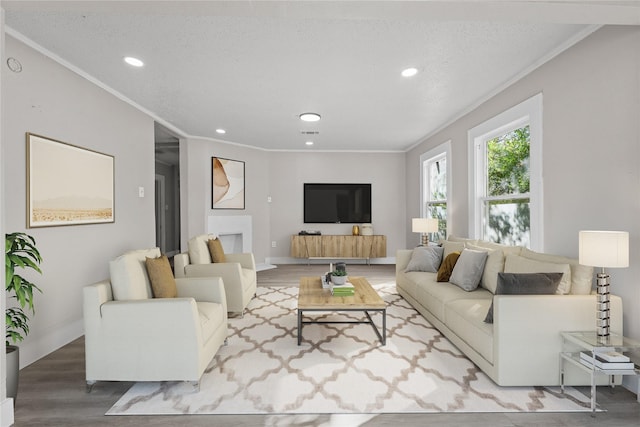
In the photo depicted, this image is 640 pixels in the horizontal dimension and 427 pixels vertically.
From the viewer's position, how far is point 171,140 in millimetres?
6445

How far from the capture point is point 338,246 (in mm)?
7129

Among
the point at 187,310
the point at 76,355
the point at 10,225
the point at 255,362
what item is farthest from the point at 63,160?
the point at 255,362

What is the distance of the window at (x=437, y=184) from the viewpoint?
17.5 feet

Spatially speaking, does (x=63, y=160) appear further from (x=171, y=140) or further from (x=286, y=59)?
(x=171, y=140)

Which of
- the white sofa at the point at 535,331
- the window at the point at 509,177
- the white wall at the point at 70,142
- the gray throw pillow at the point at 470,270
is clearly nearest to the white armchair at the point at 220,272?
the white wall at the point at 70,142

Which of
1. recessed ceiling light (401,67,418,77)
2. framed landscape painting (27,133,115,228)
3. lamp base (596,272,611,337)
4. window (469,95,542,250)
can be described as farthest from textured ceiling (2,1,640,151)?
lamp base (596,272,611,337)

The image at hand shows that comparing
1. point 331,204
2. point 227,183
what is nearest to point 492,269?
point 331,204

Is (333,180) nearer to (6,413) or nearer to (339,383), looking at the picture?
(339,383)

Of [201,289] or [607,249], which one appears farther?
[201,289]

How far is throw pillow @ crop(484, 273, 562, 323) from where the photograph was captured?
239 cm

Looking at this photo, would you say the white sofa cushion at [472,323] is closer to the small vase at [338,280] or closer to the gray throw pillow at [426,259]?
the small vase at [338,280]

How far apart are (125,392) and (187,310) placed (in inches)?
27.8

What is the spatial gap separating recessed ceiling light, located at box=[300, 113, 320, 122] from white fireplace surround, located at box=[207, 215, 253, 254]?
2671mm

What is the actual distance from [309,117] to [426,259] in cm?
251
